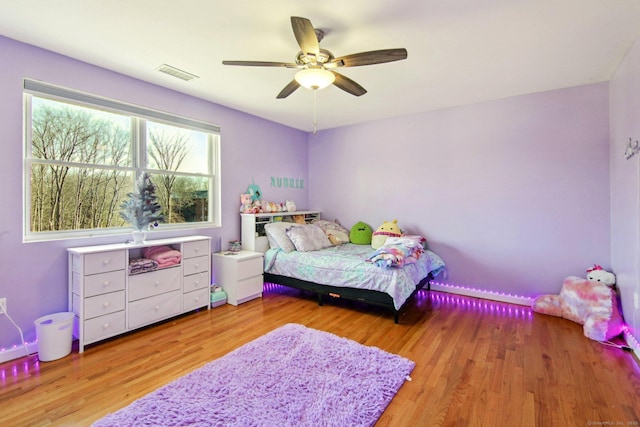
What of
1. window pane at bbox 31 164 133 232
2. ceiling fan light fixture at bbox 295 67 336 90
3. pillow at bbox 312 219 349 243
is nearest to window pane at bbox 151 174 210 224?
window pane at bbox 31 164 133 232

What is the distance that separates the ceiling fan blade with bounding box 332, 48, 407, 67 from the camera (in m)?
1.87

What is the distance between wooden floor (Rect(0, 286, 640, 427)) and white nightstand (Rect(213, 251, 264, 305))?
0.86 ft

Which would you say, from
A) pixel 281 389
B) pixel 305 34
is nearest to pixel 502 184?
pixel 305 34

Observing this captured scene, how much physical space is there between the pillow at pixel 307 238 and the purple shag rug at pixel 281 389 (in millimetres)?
1511

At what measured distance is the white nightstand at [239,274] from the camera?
11.2 feet

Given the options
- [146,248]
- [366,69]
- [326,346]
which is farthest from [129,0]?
[326,346]

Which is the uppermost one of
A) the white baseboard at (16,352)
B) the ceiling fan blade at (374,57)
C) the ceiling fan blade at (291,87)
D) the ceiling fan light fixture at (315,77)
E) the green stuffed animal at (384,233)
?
the ceiling fan blade at (291,87)

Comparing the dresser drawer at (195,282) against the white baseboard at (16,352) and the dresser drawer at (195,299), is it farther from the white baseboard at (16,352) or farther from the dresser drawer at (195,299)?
the white baseboard at (16,352)

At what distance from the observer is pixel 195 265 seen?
3.16 m

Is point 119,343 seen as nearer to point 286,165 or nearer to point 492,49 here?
point 286,165

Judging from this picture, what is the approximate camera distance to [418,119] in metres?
4.08

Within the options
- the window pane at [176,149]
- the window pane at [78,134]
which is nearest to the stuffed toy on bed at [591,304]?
the window pane at [176,149]

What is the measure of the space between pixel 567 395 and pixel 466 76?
2.74 m

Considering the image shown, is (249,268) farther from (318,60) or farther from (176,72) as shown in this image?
(318,60)
